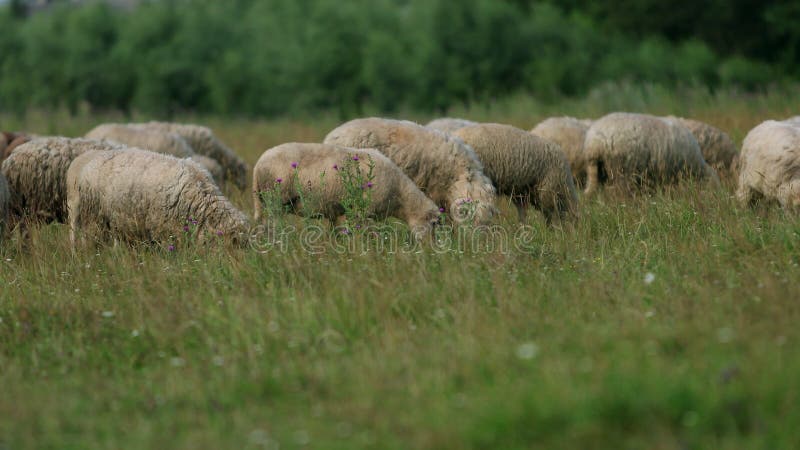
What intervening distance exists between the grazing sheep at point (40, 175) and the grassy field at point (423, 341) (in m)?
1.06

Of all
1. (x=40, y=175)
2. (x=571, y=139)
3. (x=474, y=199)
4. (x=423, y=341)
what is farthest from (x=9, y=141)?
(x=423, y=341)

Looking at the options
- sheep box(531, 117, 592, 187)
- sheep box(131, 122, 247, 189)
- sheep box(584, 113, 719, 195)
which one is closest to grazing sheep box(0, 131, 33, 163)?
sheep box(131, 122, 247, 189)

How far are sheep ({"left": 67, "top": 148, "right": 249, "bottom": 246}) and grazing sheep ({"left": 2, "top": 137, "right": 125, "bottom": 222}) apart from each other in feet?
3.10

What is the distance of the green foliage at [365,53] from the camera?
107 ft

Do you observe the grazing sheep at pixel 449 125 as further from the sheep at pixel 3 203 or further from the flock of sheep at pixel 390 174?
the sheep at pixel 3 203

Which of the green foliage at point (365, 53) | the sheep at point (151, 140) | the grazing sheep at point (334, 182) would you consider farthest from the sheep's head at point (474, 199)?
the green foliage at point (365, 53)

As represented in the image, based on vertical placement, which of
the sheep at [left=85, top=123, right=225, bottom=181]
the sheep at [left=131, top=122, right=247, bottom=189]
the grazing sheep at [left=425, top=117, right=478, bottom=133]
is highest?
the grazing sheep at [left=425, top=117, right=478, bottom=133]

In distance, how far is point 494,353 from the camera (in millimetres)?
4395

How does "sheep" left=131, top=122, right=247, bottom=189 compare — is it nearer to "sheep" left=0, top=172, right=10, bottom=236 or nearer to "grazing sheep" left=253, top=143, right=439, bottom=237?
"sheep" left=0, top=172, right=10, bottom=236

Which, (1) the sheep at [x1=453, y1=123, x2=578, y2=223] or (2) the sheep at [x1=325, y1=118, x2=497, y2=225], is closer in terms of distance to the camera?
(2) the sheep at [x1=325, y1=118, x2=497, y2=225]

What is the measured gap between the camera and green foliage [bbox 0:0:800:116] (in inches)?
1282

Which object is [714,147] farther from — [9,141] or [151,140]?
[9,141]

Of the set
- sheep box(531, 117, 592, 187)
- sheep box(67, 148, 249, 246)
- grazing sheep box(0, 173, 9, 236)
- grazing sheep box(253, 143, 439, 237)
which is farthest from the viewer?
sheep box(531, 117, 592, 187)

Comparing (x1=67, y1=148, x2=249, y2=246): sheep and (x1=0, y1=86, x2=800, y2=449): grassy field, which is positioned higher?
(x1=67, y1=148, x2=249, y2=246): sheep
